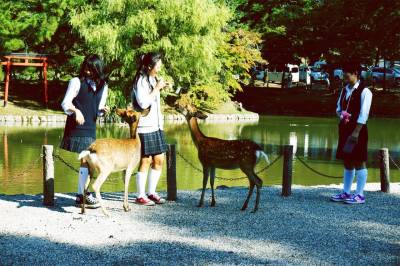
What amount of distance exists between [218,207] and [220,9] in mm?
19068

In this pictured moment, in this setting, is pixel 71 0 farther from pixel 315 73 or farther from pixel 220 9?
pixel 315 73

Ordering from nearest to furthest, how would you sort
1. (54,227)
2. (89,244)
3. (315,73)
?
1. (89,244)
2. (54,227)
3. (315,73)

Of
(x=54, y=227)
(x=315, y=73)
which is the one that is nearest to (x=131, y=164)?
(x=54, y=227)

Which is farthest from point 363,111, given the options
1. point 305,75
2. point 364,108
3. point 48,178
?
point 305,75

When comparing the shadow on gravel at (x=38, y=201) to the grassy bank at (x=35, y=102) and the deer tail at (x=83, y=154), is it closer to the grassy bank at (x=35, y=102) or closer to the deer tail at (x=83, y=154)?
the deer tail at (x=83, y=154)

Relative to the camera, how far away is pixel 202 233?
5422mm

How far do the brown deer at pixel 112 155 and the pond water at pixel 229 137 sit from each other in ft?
10.4

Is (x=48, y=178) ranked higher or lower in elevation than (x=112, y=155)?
lower

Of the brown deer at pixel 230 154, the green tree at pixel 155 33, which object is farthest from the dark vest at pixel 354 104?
the green tree at pixel 155 33

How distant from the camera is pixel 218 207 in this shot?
263 inches

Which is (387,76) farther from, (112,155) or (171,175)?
(112,155)

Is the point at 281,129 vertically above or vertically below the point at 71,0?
below

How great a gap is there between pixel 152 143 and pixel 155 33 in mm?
16839

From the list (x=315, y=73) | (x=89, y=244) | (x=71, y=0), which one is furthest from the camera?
(x=315, y=73)
